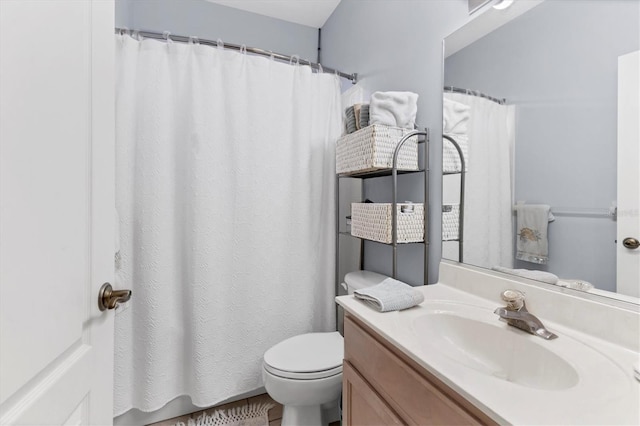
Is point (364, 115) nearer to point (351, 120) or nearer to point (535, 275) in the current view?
point (351, 120)

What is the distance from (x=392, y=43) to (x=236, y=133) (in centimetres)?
97

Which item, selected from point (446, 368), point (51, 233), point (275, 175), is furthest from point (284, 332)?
point (51, 233)

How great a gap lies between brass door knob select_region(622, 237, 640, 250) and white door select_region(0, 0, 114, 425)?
1.29 metres

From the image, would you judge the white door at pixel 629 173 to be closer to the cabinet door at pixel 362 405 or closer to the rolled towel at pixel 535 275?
the rolled towel at pixel 535 275

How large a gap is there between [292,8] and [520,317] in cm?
245

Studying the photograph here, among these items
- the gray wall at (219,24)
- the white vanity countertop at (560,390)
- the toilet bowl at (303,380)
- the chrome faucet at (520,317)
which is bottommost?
the toilet bowl at (303,380)

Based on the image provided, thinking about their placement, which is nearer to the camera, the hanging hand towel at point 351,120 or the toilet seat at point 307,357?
the toilet seat at point 307,357

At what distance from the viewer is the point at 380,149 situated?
1325 millimetres

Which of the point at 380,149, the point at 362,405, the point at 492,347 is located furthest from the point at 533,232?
the point at 362,405

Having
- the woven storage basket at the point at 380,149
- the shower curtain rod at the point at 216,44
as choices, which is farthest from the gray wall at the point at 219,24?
the woven storage basket at the point at 380,149

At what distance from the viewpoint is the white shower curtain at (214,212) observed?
1536 mm

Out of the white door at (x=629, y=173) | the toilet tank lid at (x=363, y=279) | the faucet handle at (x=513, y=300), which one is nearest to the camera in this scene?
the white door at (x=629, y=173)

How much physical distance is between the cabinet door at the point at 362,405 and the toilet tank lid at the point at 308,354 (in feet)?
1.04

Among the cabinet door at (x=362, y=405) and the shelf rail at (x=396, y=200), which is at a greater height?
the shelf rail at (x=396, y=200)
